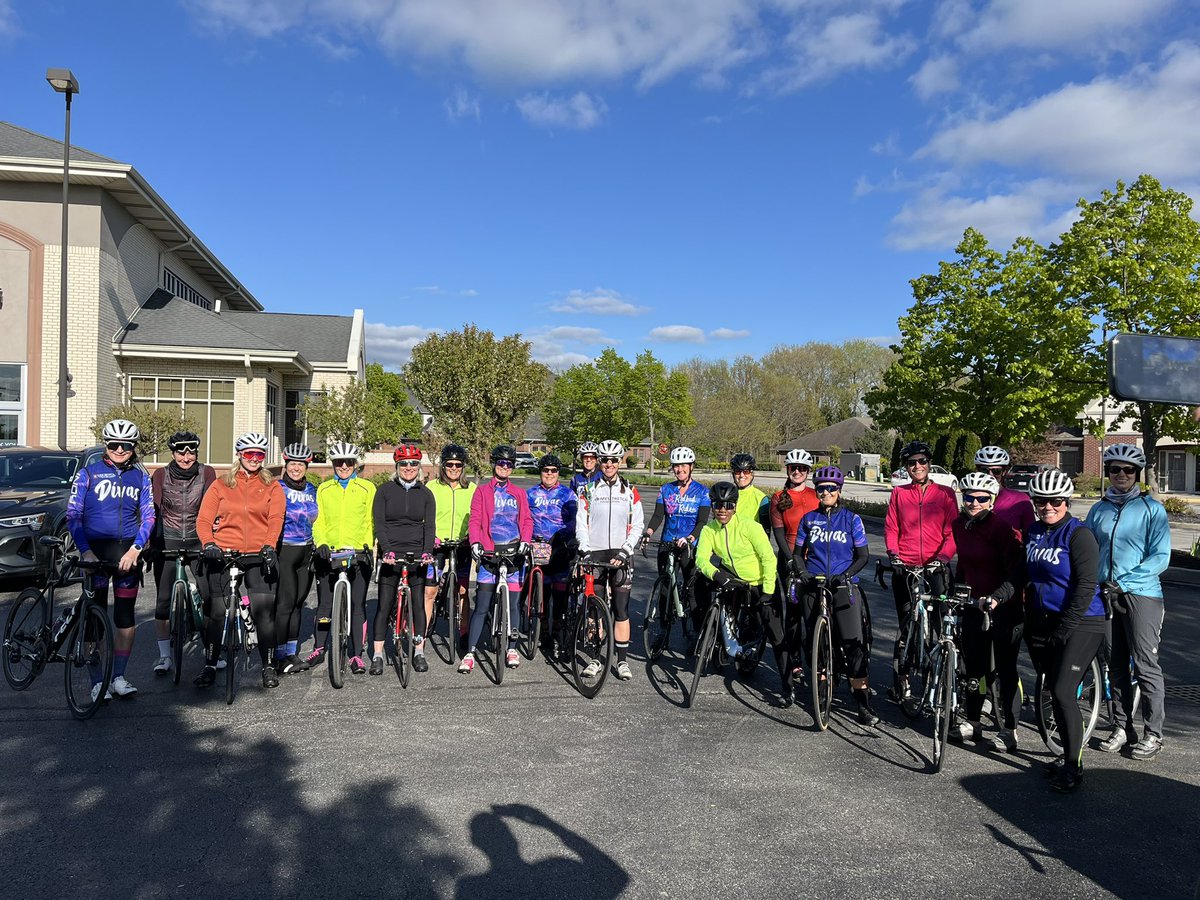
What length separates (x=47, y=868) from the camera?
3826 millimetres

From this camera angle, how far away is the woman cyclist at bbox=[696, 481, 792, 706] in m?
6.81

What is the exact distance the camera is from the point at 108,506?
6262mm

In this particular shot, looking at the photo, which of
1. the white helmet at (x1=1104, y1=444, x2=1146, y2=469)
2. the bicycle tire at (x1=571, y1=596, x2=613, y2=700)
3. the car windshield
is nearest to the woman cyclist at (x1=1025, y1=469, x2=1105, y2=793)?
the white helmet at (x1=1104, y1=444, x2=1146, y2=469)

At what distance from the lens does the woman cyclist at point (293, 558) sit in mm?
7102

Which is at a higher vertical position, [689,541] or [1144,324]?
[1144,324]

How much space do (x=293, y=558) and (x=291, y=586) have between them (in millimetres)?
237

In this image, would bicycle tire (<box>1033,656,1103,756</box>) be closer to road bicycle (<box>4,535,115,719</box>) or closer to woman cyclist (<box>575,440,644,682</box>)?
woman cyclist (<box>575,440,644,682</box>)

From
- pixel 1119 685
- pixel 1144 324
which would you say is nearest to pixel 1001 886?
pixel 1119 685

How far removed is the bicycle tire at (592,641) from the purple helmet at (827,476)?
2.00m

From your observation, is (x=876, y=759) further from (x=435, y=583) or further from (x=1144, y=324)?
(x=1144, y=324)

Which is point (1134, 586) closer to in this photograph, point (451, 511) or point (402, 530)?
point (402, 530)

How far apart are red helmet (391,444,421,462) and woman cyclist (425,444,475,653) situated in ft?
2.23

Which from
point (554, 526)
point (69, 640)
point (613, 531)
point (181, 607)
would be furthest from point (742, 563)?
point (69, 640)

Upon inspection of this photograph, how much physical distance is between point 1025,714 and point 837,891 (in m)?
3.78
